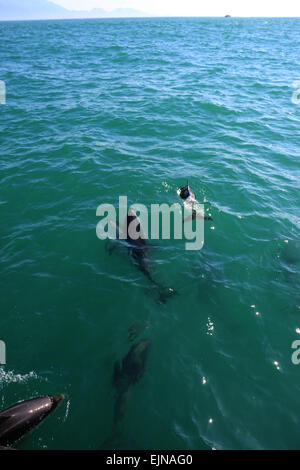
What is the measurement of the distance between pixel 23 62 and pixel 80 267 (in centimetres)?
4245

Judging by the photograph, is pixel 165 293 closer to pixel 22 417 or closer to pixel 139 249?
pixel 139 249

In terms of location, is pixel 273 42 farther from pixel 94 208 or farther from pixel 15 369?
pixel 15 369

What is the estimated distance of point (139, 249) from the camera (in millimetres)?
12898

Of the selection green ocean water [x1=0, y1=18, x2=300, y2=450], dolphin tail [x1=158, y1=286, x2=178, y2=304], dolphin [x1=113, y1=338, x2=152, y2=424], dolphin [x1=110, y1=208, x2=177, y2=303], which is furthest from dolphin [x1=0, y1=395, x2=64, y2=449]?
dolphin [x1=110, y1=208, x2=177, y2=303]

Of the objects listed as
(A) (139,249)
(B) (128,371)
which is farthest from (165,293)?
(B) (128,371)

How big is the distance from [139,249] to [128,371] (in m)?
5.37

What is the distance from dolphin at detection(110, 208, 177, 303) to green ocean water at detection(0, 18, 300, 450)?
1.23ft

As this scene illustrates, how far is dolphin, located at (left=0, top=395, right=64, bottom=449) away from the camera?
288 inches

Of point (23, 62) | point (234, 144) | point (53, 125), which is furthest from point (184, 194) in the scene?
point (23, 62)

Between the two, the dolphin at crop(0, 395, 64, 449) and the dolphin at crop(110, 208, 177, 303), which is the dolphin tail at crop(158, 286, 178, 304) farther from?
the dolphin at crop(0, 395, 64, 449)

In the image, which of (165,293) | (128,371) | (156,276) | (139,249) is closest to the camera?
(128,371)

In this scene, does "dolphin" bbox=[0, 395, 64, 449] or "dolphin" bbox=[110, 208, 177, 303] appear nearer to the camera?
"dolphin" bbox=[0, 395, 64, 449]

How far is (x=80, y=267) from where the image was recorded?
12344 millimetres
